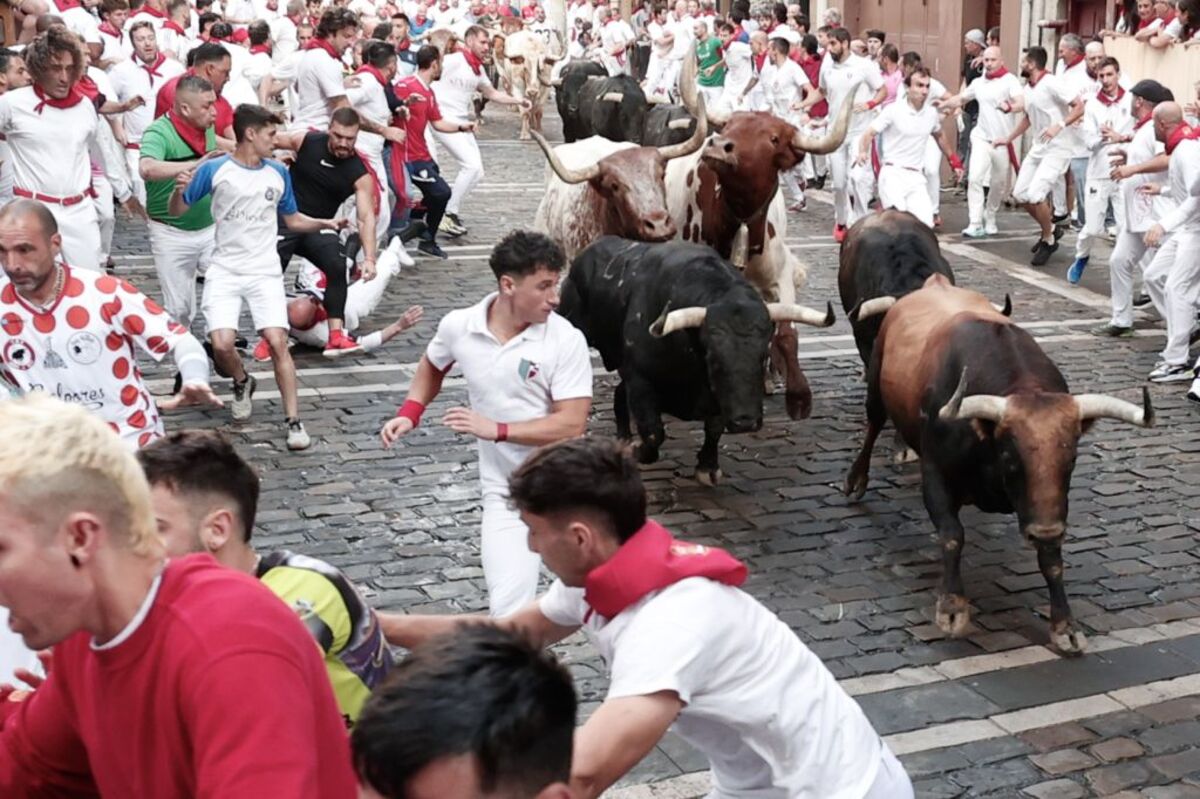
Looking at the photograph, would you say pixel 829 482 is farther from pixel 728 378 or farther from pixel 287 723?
pixel 287 723

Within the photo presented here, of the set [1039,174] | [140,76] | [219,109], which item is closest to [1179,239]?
[1039,174]

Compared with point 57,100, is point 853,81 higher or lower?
lower

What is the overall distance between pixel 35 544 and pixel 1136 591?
21.4 ft

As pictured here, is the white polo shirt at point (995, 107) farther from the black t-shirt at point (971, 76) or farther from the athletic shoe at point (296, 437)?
the athletic shoe at point (296, 437)

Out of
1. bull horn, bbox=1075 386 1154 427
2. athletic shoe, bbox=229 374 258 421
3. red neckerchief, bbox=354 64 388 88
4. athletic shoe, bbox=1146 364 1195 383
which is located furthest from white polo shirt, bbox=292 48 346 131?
bull horn, bbox=1075 386 1154 427

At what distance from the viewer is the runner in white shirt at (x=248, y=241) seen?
9.82m

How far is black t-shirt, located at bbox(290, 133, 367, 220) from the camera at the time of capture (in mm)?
12023

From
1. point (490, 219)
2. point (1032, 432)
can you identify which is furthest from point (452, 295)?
point (1032, 432)

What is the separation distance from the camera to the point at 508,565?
19.4 feet

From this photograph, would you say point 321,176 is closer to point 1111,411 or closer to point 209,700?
point 1111,411

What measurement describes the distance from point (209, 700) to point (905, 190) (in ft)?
47.6

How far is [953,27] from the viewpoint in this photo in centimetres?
2350

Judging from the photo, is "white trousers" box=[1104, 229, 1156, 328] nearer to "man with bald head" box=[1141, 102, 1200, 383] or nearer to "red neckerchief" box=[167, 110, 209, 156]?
"man with bald head" box=[1141, 102, 1200, 383]

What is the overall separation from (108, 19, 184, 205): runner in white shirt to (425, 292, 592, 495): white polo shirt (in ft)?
33.2
